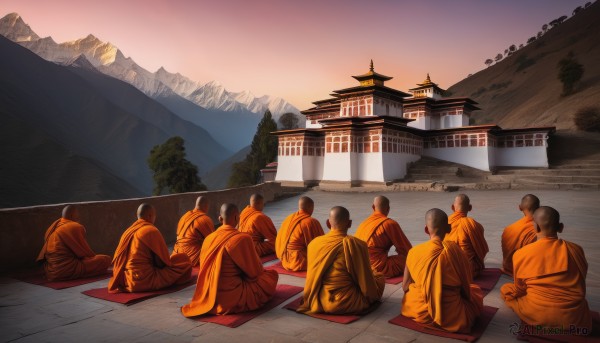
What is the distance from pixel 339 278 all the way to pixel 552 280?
7.09 feet

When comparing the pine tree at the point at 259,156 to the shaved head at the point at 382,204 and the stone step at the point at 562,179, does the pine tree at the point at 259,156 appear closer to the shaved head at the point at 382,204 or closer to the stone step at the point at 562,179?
the stone step at the point at 562,179

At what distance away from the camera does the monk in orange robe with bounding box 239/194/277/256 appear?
731cm

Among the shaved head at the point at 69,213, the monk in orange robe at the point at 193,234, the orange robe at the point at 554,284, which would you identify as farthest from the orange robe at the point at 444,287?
the shaved head at the point at 69,213

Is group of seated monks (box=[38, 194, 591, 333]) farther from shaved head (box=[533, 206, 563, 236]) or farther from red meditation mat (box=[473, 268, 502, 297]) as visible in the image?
red meditation mat (box=[473, 268, 502, 297])

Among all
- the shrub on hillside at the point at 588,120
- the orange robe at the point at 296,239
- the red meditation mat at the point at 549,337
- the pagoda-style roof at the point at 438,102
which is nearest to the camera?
the red meditation mat at the point at 549,337

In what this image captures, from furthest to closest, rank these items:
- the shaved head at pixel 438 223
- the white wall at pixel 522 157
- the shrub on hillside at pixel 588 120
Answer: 1. the shrub on hillside at pixel 588 120
2. the white wall at pixel 522 157
3. the shaved head at pixel 438 223

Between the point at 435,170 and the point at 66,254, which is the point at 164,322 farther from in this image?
the point at 435,170

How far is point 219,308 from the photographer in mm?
4211

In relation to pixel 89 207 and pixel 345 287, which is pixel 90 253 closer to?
pixel 89 207

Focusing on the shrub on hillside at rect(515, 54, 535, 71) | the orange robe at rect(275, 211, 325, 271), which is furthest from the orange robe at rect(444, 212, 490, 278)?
the shrub on hillside at rect(515, 54, 535, 71)

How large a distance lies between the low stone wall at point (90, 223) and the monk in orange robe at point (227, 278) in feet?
13.5

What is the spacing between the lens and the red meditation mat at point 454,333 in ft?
11.5

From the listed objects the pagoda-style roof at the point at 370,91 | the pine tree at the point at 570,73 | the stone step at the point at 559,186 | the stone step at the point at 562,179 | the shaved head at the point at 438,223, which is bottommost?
the shaved head at the point at 438,223

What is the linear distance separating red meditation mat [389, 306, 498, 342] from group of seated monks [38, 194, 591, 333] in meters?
0.07
